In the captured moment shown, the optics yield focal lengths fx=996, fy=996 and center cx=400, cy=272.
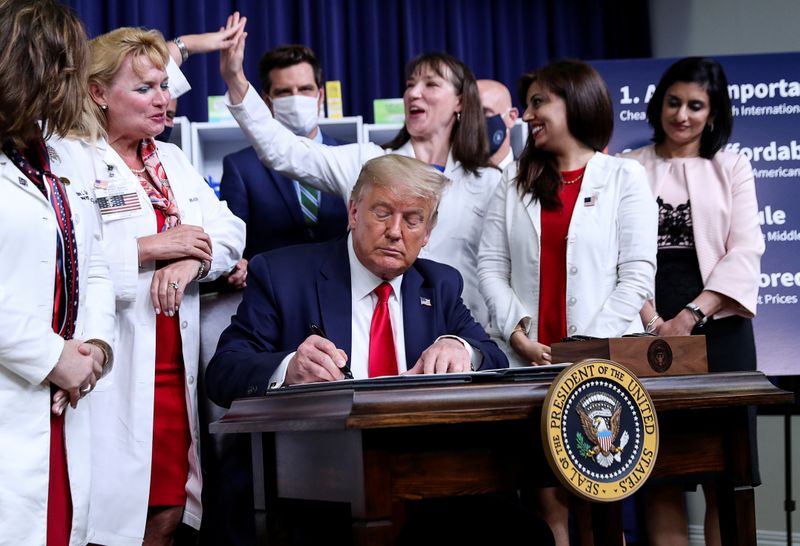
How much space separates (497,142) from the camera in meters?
3.88

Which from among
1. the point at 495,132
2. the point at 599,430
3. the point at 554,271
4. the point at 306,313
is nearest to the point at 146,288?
the point at 306,313

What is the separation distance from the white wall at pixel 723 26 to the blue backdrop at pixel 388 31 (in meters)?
0.15

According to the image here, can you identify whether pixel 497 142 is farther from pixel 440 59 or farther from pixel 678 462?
pixel 678 462

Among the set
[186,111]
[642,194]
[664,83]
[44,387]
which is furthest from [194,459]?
[186,111]

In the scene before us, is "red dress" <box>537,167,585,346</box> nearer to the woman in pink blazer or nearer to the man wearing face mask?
the woman in pink blazer

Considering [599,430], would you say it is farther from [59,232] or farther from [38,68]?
[38,68]

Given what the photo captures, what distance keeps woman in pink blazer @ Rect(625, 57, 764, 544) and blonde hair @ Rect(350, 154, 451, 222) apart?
990mm

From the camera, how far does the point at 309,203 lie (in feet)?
10.8

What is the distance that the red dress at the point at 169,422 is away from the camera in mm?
2346

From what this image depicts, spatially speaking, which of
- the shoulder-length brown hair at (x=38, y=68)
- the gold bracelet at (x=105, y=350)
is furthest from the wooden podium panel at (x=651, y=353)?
the shoulder-length brown hair at (x=38, y=68)

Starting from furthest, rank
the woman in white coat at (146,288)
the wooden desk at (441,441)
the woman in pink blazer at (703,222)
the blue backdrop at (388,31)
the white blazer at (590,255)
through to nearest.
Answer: the blue backdrop at (388,31)
the woman in pink blazer at (703,222)
the white blazer at (590,255)
the woman in white coat at (146,288)
the wooden desk at (441,441)

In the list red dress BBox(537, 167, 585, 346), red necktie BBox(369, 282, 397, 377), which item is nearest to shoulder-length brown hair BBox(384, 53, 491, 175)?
red dress BBox(537, 167, 585, 346)

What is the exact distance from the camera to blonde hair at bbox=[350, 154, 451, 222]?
221 centimetres

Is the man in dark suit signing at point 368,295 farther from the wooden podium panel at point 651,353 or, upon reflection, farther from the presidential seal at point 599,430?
the presidential seal at point 599,430
